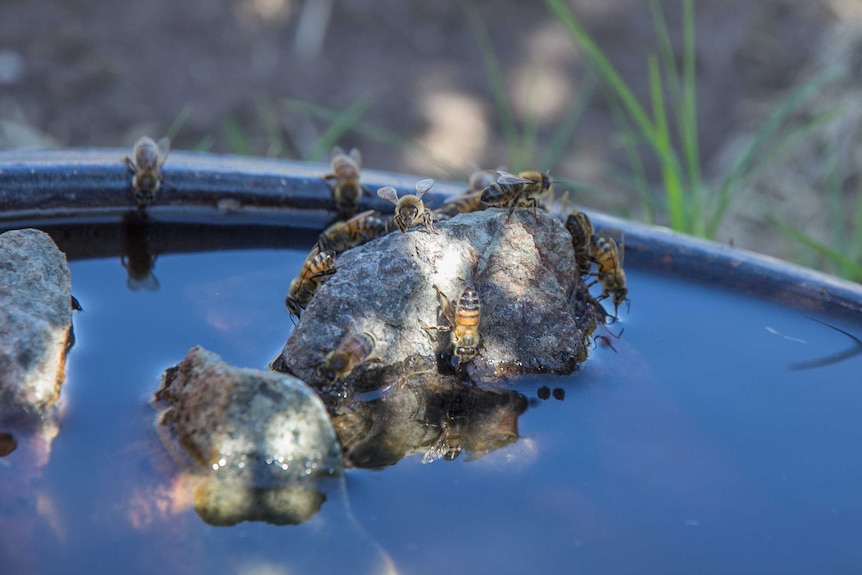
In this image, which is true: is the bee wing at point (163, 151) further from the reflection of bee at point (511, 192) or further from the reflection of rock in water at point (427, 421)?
the reflection of rock in water at point (427, 421)

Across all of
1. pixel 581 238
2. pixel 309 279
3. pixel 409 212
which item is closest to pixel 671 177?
pixel 581 238

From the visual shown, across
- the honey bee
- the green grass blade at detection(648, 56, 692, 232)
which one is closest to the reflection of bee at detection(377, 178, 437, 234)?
the honey bee

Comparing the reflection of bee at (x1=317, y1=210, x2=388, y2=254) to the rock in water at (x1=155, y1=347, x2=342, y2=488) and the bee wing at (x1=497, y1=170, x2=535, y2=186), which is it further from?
the rock in water at (x1=155, y1=347, x2=342, y2=488)

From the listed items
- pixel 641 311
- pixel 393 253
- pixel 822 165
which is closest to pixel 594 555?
pixel 393 253

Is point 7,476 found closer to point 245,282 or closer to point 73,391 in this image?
point 73,391

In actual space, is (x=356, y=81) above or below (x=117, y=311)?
below

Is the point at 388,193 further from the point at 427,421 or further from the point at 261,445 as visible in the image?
the point at 261,445
